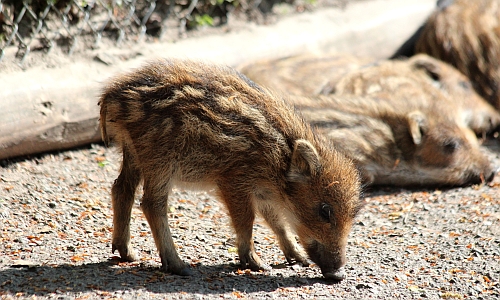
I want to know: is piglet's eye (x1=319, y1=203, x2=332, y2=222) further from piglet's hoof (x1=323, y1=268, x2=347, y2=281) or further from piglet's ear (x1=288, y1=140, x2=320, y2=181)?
piglet's hoof (x1=323, y1=268, x2=347, y2=281)

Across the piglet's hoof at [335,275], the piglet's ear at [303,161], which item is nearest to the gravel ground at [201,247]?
the piglet's hoof at [335,275]

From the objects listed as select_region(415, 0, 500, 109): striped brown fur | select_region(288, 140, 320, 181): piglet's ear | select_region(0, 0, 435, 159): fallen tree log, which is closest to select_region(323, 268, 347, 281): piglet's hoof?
select_region(288, 140, 320, 181): piglet's ear

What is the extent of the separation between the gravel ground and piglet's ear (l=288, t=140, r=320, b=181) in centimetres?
62

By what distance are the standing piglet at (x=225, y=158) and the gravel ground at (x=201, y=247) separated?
0.18 meters

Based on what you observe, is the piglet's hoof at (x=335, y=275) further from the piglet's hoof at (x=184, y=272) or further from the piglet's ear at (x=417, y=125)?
the piglet's ear at (x=417, y=125)

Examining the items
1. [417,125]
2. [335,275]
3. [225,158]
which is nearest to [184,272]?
[225,158]

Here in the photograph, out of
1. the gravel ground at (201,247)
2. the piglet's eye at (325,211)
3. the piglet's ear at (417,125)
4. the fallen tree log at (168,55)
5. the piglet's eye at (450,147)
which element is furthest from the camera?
the piglet's eye at (450,147)

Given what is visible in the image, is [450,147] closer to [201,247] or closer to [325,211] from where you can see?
[325,211]

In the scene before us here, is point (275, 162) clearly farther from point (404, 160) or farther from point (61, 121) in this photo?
point (404, 160)

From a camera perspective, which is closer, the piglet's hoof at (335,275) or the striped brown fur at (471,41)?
the piglet's hoof at (335,275)

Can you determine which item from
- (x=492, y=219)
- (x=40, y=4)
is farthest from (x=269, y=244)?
(x=40, y=4)

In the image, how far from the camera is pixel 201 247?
4484 mm

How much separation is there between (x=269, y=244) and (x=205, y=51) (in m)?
2.44

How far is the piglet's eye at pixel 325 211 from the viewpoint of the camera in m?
4.07
